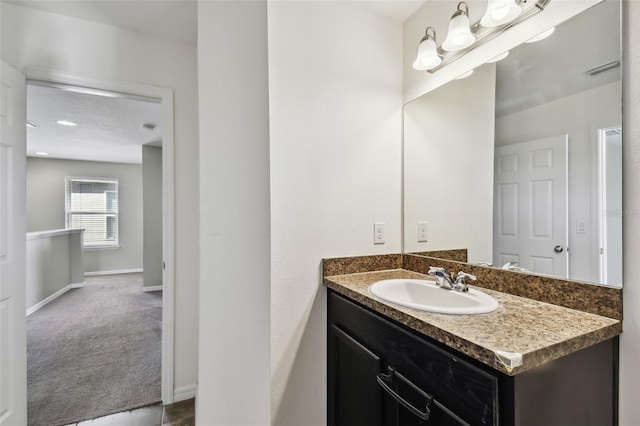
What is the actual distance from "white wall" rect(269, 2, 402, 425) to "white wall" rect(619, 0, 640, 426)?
3.07 feet

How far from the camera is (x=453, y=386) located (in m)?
0.76

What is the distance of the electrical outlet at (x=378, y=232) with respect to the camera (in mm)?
1587

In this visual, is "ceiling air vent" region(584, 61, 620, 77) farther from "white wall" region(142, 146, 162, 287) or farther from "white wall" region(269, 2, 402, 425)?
"white wall" region(142, 146, 162, 287)

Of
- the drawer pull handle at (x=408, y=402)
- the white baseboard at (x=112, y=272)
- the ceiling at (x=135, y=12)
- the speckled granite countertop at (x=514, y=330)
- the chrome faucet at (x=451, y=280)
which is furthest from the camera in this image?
the white baseboard at (x=112, y=272)

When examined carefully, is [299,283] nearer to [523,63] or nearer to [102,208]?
[523,63]

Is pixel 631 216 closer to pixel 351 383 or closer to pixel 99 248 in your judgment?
pixel 351 383

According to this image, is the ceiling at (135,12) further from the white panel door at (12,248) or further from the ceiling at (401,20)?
the white panel door at (12,248)

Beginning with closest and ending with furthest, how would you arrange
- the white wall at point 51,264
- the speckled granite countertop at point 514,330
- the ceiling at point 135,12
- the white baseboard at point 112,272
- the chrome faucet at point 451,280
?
the speckled granite countertop at point 514,330 → the chrome faucet at point 451,280 → the ceiling at point 135,12 → the white wall at point 51,264 → the white baseboard at point 112,272

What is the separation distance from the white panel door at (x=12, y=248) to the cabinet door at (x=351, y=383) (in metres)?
1.63

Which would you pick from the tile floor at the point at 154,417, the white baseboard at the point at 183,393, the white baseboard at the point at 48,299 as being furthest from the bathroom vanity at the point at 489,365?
the white baseboard at the point at 48,299

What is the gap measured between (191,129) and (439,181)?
1.62m

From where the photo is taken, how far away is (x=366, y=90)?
158 centimetres

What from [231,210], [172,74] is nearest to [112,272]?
[172,74]

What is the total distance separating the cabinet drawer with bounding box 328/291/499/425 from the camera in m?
0.69
